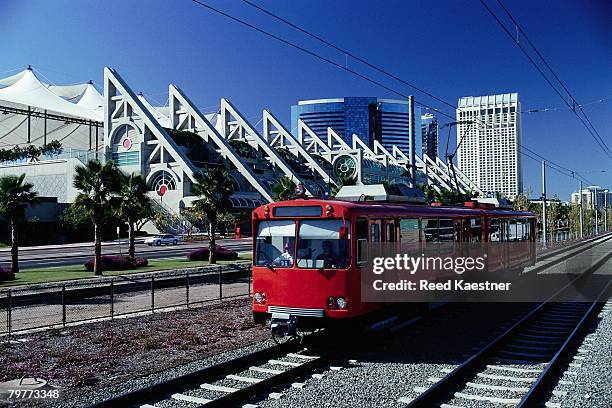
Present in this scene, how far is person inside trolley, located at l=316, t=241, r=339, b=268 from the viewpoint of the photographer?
10.7 metres

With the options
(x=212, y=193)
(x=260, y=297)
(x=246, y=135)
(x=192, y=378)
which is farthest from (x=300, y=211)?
(x=246, y=135)

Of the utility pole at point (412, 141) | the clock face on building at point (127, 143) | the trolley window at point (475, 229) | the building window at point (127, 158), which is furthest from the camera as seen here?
the clock face on building at point (127, 143)

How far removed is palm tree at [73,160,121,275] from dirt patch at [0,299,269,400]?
16.0 metres

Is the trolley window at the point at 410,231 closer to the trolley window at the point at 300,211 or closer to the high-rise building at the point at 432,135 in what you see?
Answer: the trolley window at the point at 300,211

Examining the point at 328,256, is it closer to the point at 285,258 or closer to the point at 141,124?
the point at 285,258

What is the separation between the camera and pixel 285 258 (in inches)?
442

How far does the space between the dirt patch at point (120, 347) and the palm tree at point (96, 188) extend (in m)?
16.0

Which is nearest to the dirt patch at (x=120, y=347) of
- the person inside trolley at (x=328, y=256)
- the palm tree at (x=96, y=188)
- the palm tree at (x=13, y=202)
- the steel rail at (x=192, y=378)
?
the steel rail at (x=192, y=378)

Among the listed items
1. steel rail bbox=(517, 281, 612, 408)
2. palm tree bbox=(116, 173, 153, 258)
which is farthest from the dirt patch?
palm tree bbox=(116, 173, 153, 258)

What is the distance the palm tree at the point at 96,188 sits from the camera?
30.2 meters

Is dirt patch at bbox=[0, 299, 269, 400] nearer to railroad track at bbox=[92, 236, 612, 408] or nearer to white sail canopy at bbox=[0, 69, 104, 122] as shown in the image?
railroad track at bbox=[92, 236, 612, 408]

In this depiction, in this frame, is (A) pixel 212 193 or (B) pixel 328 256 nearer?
(B) pixel 328 256

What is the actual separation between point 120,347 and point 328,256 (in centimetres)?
512

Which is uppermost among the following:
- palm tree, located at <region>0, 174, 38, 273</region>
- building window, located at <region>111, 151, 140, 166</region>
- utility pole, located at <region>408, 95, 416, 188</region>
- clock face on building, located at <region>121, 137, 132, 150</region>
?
clock face on building, located at <region>121, 137, 132, 150</region>
